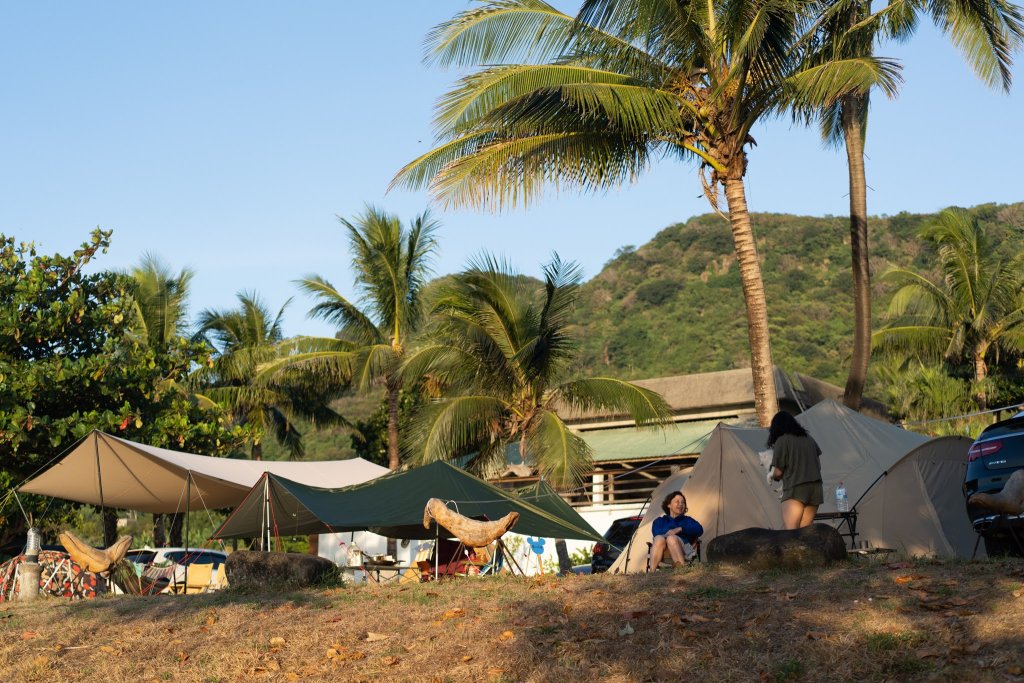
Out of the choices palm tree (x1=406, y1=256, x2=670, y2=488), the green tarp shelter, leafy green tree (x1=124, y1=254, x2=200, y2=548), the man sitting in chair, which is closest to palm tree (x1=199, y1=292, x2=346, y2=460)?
leafy green tree (x1=124, y1=254, x2=200, y2=548)

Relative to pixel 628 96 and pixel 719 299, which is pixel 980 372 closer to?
pixel 628 96

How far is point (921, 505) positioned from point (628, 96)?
6.52m

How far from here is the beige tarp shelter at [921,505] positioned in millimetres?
13000

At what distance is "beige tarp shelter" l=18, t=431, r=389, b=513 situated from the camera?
17.5m

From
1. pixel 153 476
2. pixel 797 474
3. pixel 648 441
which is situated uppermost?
pixel 648 441

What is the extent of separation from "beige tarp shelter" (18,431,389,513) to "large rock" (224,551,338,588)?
6448mm

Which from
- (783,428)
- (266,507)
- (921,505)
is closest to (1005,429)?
(783,428)

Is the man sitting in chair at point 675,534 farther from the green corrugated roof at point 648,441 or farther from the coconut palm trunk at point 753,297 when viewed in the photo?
the green corrugated roof at point 648,441

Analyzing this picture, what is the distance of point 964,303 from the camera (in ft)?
98.0

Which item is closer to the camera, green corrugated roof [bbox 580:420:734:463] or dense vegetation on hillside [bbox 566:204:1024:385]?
green corrugated roof [bbox 580:420:734:463]

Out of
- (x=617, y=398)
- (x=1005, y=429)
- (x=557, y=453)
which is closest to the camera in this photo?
(x=1005, y=429)

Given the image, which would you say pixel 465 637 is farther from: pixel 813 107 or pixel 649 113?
pixel 813 107

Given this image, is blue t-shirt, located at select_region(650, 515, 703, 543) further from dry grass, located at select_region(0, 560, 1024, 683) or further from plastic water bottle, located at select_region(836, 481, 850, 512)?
plastic water bottle, located at select_region(836, 481, 850, 512)

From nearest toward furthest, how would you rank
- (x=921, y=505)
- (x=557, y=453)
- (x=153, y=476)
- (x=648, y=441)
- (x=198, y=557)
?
(x=921, y=505) → (x=153, y=476) → (x=198, y=557) → (x=557, y=453) → (x=648, y=441)
